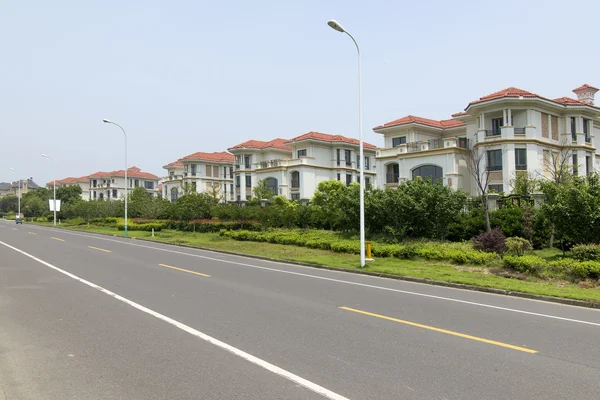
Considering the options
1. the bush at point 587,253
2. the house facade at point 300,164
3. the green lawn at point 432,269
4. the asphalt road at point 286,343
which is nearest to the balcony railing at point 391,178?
the house facade at point 300,164

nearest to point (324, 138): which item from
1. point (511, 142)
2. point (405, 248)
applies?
point (511, 142)

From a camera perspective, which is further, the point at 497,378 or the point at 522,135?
the point at 522,135

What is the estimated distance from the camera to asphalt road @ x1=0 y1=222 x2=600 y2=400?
186 inches

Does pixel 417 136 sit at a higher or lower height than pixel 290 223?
higher

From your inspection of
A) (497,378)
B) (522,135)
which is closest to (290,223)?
(522,135)

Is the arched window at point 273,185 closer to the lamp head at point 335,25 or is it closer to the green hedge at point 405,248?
the green hedge at point 405,248

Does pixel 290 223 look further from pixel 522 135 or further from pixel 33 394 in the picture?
A: pixel 33 394

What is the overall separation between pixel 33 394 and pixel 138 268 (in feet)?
35.6

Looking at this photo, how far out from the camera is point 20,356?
5.78 m

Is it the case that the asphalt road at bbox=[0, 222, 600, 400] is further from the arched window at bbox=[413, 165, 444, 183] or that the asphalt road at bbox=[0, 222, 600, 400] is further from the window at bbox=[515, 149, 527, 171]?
the arched window at bbox=[413, 165, 444, 183]

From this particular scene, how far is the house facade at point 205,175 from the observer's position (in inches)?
2655

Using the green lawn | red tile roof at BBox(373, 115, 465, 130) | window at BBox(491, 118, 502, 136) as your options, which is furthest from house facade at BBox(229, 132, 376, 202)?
the green lawn

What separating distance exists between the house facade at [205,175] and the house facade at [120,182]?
1757 cm

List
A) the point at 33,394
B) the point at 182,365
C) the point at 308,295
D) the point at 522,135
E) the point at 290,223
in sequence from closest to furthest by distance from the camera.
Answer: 1. the point at 33,394
2. the point at 182,365
3. the point at 308,295
4. the point at 522,135
5. the point at 290,223
